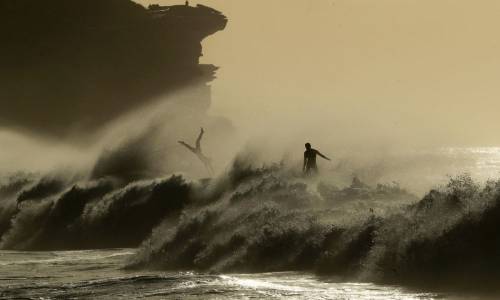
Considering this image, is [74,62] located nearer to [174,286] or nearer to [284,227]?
[284,227]

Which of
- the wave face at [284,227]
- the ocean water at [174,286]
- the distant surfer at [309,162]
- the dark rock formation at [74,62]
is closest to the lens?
the ocean water at [174,286]

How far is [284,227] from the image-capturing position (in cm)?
1678

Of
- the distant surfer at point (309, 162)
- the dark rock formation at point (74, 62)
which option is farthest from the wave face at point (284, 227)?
the dark rock formation at point (74, 62)

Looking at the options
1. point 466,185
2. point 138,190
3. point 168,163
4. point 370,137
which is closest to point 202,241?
point 466,185

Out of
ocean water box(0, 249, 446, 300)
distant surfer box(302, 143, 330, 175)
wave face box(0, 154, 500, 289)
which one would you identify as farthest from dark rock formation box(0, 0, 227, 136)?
ocean water box(0, 249, 446, 300)

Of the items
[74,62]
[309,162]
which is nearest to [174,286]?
[309,162]

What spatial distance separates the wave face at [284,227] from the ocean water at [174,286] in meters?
0.79

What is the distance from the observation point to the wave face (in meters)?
13.4

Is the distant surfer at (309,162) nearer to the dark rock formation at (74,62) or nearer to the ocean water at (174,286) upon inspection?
the ocean water at (174,286)

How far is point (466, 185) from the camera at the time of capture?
Answer: 15375mm

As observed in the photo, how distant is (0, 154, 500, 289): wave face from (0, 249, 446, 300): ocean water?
0.79 meters

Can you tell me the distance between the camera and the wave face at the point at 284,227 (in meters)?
13.4

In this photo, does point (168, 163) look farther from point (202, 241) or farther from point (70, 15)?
point (70, 15)

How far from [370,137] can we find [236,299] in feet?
222
